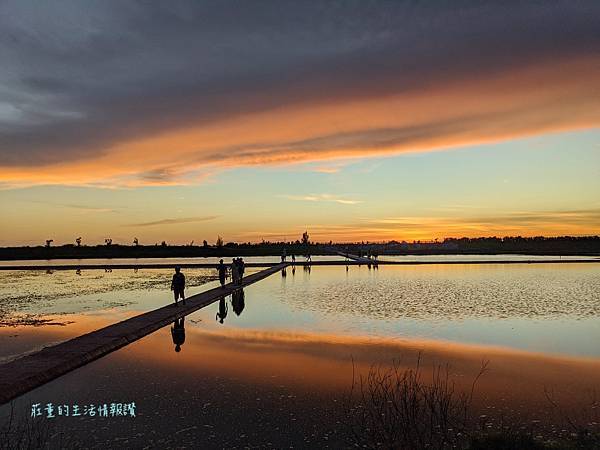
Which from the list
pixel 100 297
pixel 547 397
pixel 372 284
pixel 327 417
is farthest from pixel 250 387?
pixel 372 284

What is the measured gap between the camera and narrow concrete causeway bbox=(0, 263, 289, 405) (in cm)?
1051

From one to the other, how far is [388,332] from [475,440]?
31.6ft

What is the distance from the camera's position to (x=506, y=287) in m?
32.4

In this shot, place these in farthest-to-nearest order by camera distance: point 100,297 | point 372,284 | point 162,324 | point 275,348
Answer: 1. point 372,284
2. point 100,297
3. point 162,324
4. point 275,348

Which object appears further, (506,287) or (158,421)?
(506,287)

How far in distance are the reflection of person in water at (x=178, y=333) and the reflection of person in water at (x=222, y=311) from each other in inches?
56.9

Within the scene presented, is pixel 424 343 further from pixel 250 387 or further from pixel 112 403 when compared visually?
pixel 112 403

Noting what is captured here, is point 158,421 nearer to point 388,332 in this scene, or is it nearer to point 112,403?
point 112,403

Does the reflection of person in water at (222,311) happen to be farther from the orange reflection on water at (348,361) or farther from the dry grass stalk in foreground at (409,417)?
the dry grass stalk in foreground at (409,417)

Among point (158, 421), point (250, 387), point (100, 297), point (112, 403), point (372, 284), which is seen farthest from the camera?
point (372, 284)

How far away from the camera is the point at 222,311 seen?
2247 centimetres

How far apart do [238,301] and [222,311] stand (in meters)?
3.48

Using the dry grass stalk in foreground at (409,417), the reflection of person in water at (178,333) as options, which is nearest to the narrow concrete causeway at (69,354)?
the reflection of person in water at (178,333)

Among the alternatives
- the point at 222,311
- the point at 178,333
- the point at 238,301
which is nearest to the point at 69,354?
the point at 178,333
